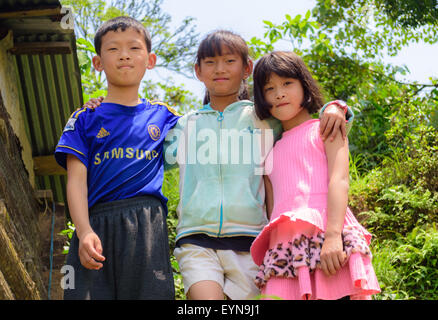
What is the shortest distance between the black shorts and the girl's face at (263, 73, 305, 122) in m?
0.81

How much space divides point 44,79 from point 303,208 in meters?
2.95

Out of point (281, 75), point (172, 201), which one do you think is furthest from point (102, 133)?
point (172, 201)

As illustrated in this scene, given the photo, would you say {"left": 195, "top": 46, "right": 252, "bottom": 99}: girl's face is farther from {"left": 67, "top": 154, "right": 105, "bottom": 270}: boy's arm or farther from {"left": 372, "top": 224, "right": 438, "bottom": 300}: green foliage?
{"left": 372, "top": 224, "right": 438, "bottom": 300}: green foliage

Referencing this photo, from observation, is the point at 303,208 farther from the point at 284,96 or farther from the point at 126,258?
the point at 126,258

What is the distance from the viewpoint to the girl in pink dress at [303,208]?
233 cm

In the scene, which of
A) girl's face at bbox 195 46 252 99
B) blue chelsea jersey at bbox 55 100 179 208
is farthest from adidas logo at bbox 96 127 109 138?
girl's face at bbox 195 46 252 99

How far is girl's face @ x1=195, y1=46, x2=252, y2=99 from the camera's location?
2.83 m

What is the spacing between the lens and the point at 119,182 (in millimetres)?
2572

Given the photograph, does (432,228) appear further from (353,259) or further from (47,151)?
(47,151)

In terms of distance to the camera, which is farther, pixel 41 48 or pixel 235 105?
pixel 41 48

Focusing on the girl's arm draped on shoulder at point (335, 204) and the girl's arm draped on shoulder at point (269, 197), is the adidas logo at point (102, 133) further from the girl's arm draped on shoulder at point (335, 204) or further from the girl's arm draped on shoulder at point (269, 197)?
the girl's arm draped on shoulder at point (335, 204)

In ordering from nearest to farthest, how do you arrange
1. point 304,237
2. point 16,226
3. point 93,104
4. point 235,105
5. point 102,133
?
1. point 304,237
2. point 102,133
3. point 93,104
4. point 235,105
5. point 16,226

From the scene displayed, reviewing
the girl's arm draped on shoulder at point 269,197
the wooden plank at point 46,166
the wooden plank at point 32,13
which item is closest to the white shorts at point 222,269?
the girl's arm draped on shoulder at point 269,197

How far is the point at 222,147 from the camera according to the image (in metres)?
2.75
